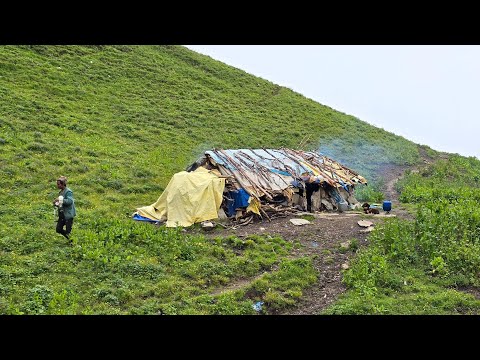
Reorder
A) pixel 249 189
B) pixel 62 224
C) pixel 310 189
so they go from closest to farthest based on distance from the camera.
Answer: pixel 62 224 → pixel 249 189 → pixel 310 189

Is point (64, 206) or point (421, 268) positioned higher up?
point (421, 268)

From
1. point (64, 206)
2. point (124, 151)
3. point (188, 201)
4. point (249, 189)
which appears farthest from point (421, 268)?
point (124, 151)

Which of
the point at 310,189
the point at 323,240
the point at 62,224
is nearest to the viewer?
the point at 62,224

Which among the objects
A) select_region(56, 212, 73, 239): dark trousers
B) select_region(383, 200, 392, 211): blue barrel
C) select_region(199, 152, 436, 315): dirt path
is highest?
select_region(383, 200, 392, 211): blue barrel

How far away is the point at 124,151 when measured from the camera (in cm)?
2277

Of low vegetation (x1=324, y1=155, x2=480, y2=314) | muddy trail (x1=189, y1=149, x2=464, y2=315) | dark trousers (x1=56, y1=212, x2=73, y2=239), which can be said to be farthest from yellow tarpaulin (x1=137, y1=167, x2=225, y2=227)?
low vegetation (x1=324, y1=155, x2=480, y2=314)

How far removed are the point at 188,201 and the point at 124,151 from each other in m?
9.23

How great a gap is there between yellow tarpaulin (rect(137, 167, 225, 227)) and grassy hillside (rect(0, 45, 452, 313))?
1190 millimetres

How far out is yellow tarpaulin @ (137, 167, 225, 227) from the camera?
48.2 feet

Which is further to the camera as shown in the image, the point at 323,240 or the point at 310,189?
the point at 310,189

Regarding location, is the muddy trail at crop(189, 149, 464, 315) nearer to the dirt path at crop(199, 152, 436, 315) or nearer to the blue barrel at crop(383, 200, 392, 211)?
the dirt path at crop(199, 152, 436, 315)

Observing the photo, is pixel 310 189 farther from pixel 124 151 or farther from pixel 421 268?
pixel 124 151

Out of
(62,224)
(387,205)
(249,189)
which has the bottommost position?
(62,224)

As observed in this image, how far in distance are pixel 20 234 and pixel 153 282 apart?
4344 mm
